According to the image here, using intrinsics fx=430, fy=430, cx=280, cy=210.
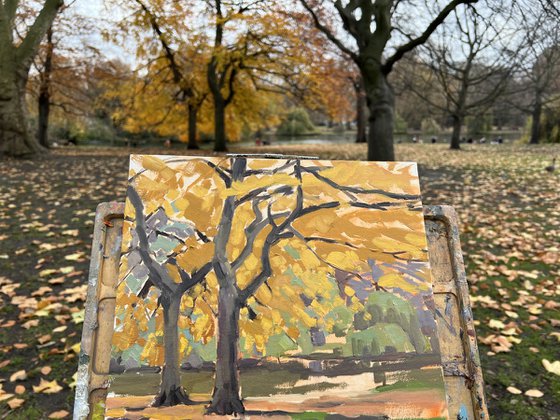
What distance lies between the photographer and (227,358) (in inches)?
57.1

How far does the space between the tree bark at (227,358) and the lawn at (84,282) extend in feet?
6.75

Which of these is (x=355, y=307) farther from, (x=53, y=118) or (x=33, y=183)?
(x=53, y=118)

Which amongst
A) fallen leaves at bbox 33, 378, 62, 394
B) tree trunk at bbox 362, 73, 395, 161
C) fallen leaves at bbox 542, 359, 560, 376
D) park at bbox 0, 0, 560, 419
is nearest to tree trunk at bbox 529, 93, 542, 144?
park at bbox 0, 0, 560, 419

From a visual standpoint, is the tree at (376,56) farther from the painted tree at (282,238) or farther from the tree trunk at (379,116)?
the painted tree at (282,238)

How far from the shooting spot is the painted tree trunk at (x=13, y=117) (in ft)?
38.7

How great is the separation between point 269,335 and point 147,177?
2.54 feet

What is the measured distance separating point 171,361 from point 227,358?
19cm

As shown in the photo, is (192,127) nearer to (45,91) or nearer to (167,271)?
(45,91)

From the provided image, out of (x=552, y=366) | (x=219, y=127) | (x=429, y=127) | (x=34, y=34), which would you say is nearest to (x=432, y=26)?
(x=552, y=366)

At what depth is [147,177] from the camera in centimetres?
170

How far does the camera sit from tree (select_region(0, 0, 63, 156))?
11.8 meters

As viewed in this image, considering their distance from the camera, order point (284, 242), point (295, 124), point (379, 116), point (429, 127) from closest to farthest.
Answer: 1. point (284, 242)
2. point (379, 116)
3. point (429, 127)
4. point (295, 124)

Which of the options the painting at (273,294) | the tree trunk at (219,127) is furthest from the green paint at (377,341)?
the tree trunk at (219,127)

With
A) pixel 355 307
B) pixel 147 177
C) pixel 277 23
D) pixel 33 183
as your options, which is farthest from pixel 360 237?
pixel 277 23
